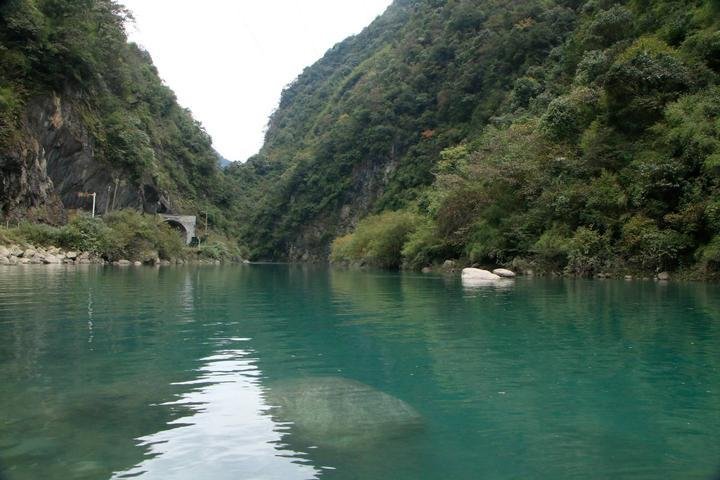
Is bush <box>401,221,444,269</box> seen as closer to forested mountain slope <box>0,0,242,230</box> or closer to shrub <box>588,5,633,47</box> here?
shrub <box>588,5,633,47</box>

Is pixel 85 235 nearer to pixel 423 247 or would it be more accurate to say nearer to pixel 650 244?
pixel 423 247

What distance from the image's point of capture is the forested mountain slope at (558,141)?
84.0 feet

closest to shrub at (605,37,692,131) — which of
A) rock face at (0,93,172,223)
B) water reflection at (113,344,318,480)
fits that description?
water reflection at (113,344,318,480)

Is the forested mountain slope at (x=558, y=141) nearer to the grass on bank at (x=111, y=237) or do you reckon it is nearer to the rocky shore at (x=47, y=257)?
the grass on bank at (x=111, y=237)

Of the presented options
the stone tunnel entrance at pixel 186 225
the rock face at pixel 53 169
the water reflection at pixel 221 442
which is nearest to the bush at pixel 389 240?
the rock face at pixel 53 169

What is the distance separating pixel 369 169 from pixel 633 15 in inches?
2026

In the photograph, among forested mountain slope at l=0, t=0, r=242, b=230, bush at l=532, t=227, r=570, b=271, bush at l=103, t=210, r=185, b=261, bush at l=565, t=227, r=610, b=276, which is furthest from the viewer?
bush at l=103, t=210, r=185, b=261

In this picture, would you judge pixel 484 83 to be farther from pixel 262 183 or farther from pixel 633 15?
pixel 262 183

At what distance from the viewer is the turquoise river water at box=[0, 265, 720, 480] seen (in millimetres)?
4234

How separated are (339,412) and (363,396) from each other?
60cm

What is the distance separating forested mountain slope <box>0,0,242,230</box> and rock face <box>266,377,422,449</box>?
34791mm

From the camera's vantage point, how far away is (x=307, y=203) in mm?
96812

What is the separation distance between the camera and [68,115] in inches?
1871

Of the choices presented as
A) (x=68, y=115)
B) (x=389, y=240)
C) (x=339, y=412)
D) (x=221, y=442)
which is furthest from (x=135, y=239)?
(x=221, y=442)
